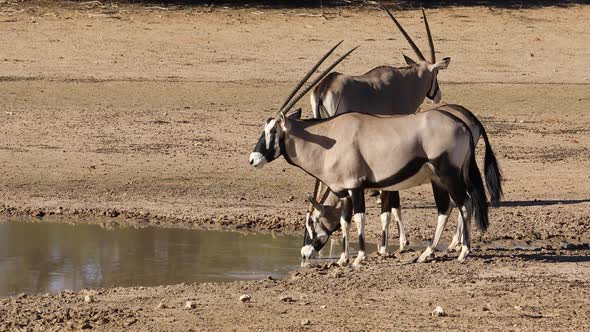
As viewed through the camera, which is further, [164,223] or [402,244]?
[164,223]

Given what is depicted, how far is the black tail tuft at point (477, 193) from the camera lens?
12047 mm

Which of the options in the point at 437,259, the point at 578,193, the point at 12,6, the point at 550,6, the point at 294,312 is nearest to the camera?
the point at 294,312

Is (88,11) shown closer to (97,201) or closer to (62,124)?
(62,124)

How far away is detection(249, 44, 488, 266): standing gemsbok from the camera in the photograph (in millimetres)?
11781

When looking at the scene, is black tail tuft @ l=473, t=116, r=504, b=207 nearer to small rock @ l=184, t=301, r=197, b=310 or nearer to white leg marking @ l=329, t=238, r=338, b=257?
white leg marking @ l=329, t=238, r=338, b=257

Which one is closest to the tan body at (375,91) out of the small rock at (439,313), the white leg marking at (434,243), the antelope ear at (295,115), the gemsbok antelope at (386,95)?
the gemsbok antelope at (386,95)

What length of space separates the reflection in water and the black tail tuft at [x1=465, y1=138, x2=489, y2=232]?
163cm

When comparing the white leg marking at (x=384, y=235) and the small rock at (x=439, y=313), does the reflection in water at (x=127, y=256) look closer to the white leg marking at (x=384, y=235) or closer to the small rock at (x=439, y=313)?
the white leg marking at (x=384, y=235)

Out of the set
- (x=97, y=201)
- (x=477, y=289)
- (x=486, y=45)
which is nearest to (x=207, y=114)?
(x=97, y=201)

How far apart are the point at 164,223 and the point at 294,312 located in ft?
13.5

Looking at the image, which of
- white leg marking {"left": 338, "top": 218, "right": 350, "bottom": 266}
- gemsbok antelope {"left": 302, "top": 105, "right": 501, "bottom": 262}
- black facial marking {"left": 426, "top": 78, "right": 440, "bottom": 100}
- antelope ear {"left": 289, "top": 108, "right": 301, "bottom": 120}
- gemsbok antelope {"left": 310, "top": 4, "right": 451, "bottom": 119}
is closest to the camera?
white leg marking {"left": 338, "top": 218, "right": 350, "bottom": 266}

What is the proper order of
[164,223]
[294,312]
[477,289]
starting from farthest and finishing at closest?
[164,223] → [477,289] → [294,312]

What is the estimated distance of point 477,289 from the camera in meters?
11.1

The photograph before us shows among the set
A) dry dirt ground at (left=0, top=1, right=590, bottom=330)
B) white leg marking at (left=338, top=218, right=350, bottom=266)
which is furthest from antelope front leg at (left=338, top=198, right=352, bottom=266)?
dry dirt ground at (left=0, top=1, right=590, bottom=330)
